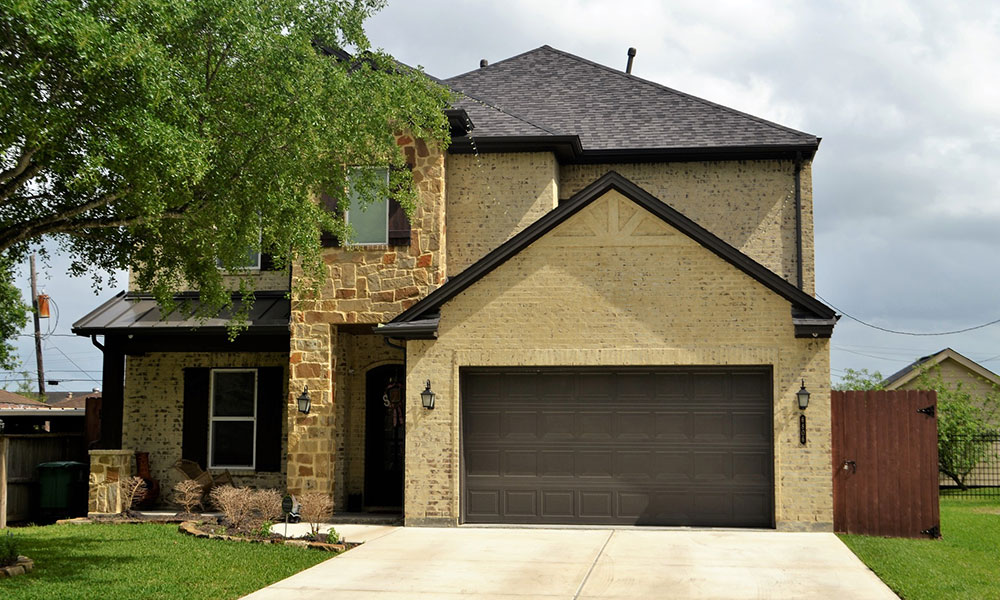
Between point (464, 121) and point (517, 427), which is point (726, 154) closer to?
point (464, 121)

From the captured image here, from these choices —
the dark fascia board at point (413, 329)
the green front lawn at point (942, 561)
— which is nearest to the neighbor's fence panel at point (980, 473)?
the green front lawn at point (942, 561)

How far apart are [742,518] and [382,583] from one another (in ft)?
22.5

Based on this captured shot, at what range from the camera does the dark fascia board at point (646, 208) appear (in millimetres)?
15266

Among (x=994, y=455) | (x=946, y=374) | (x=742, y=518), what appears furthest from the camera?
(x=946, y=374)

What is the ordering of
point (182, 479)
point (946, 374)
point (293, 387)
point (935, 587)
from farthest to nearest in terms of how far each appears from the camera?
point (946, 374), point (182, 479), point (293, 387), point (935, 587)

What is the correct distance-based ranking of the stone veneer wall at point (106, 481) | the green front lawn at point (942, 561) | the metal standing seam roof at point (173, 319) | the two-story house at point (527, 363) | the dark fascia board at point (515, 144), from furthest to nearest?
the dark fascia board at point (515, 144)
the metal standing seam roof at point (173, 319)
the stone veneer wall at point (106, 481)
the two-story house at point (527, 363)
the green front lawn at point (942, 561)

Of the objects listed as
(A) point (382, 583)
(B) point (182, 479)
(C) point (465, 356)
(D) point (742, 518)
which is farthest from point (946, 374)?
(A) point (382, 583)

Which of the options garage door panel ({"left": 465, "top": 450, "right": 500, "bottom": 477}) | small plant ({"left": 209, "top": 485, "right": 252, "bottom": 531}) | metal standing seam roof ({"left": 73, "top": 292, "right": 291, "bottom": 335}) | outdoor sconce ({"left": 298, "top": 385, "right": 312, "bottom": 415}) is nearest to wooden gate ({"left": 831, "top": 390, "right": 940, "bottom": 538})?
garage door panel ({"left": 465, "top": 450, "right": 500, "bottom": 477})

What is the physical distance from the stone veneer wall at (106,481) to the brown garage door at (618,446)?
20.8 feet

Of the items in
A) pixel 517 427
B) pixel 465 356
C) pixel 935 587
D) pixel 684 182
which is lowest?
pixel 935 587

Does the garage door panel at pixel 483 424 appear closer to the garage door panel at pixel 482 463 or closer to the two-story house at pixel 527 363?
the two-story house at pixel 527 363

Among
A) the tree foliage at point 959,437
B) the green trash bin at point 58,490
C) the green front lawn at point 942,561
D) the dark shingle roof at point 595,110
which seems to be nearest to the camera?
the green front lawn at point 942,561

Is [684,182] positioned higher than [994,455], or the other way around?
[684,182]

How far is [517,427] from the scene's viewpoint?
16141 millimetres
